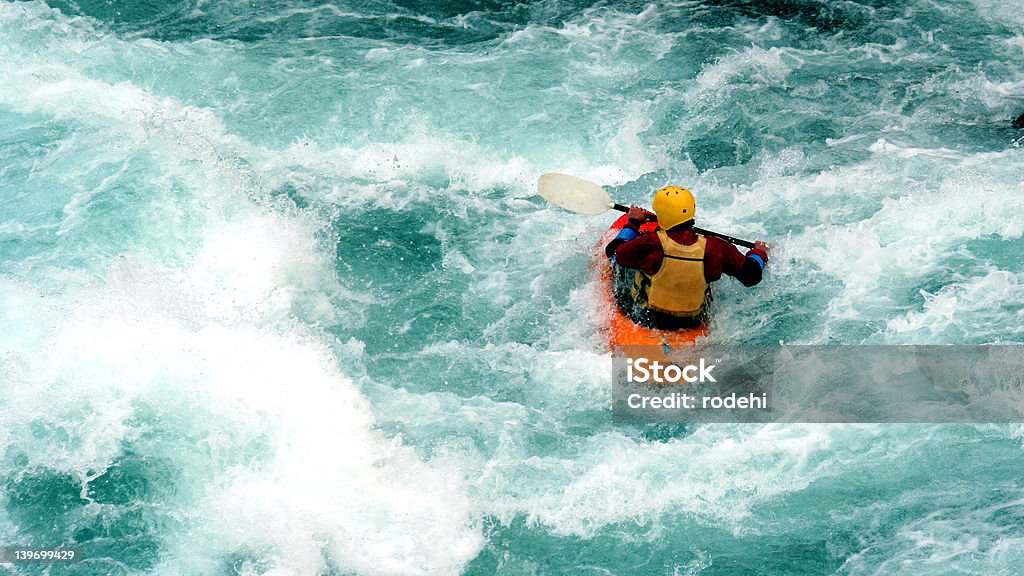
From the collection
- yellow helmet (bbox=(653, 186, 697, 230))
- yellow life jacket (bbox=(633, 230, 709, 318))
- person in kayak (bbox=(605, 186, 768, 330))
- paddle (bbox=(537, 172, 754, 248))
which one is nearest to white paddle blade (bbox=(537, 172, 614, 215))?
paddle (bbox=(537, 172, 754, 248))

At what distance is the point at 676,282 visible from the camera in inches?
266

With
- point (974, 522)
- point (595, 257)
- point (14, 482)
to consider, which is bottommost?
point (974, 522)

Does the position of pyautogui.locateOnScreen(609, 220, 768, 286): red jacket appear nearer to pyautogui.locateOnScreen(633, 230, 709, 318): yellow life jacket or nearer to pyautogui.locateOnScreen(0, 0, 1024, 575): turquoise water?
pyautogui.locateOnScreen(633, 230, 709, 318): yellow life jacket

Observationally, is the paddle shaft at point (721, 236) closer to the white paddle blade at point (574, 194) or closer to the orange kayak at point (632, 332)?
the orange kayak at point (632, 332)

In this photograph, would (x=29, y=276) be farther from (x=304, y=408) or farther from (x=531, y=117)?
(x=531, y=117)

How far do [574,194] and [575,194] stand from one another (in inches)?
0.4

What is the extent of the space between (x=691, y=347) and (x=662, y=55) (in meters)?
4.62

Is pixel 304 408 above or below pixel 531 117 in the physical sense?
below

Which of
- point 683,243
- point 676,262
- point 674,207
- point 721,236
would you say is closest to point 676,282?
point 676,262

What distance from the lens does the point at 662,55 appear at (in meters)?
10.6

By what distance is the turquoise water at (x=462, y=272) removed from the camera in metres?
6.48

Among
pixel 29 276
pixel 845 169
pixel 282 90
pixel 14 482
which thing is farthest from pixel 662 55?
pixel 14 482

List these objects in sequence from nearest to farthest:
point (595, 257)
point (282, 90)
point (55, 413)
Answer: point (55, 413), point (595, 257), point (282, 90)

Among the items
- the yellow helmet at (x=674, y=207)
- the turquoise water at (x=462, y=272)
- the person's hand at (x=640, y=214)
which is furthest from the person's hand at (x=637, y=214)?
the turquoise water at (x=462, y=272)
